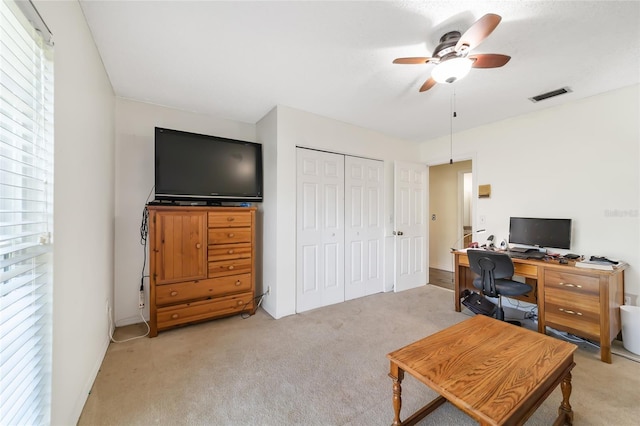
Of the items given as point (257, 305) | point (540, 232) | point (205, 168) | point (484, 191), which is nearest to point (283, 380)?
point (257, 305)

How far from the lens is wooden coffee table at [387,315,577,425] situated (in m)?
1.05

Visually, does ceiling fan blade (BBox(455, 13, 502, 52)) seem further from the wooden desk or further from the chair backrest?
the wooden desk

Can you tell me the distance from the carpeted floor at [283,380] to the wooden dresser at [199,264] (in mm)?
196

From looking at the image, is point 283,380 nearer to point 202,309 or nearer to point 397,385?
point 397,385

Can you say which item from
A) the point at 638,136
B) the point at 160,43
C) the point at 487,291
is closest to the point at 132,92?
the point at 160,43

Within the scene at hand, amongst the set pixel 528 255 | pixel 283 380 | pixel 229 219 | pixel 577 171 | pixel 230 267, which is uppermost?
pixel 577 171

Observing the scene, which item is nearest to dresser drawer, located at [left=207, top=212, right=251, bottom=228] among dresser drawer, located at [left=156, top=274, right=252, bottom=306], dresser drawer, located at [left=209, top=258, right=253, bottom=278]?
dresser drawer, located at [left=209, top=258, right=253, bottom=278]

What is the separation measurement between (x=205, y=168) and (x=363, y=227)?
2.25 metres

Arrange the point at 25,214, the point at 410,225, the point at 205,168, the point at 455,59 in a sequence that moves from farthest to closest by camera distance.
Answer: the point at 410,225
the point at 205,168
the point at 455,59
the point at 25,214

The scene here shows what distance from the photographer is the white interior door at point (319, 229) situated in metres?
3.11

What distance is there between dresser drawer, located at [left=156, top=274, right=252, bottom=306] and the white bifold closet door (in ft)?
2.26

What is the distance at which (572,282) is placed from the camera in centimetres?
226

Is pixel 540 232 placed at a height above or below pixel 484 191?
below

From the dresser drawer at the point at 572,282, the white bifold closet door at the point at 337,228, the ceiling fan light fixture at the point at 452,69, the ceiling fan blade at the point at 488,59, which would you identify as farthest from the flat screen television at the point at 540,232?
the ceiling fan light fixture at the point at 452,69
